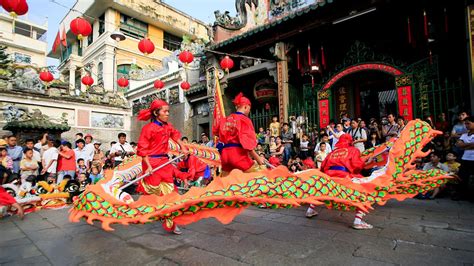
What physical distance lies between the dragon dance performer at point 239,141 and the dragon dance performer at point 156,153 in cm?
71

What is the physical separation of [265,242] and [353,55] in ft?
25.5

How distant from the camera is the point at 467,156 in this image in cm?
471

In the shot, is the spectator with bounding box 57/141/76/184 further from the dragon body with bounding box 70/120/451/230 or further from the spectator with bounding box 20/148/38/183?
the dragon body with bounding box 70/120/451/230

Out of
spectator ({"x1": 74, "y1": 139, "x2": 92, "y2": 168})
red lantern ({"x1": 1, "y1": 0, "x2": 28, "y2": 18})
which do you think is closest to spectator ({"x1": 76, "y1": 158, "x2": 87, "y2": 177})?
spectator ({"x1": 74, "y1": 139, "x2": 92, "y2": 168})

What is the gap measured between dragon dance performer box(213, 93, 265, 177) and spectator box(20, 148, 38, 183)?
18.5 ft

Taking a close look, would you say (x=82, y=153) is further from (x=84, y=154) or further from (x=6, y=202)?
(x=6, y=202)

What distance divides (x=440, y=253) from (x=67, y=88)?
17.3 meters

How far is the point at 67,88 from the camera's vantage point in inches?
583

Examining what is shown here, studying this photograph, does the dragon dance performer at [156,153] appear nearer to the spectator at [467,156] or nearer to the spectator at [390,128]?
the spectator at [467,156]

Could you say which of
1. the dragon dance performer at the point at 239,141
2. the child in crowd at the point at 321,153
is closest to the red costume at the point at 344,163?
the dragon dance performer at the point at 239,141

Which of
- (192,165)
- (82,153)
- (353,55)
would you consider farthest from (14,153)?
(353,55)

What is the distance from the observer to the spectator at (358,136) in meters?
6.36

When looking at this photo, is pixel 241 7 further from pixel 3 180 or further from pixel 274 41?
pixel 3 180

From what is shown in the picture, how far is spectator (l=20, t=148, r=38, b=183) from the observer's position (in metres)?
6.30
